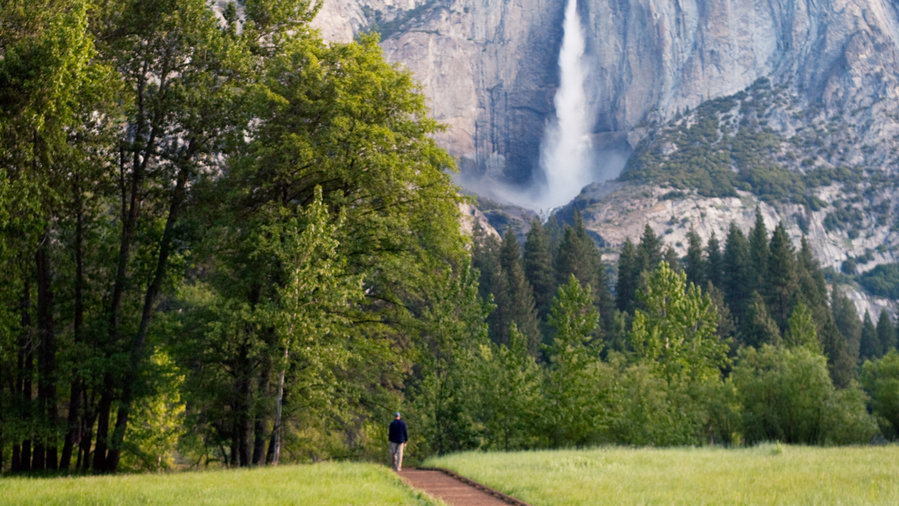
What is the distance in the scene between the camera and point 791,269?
90750 mm

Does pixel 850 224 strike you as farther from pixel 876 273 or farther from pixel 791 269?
pixel 791 269

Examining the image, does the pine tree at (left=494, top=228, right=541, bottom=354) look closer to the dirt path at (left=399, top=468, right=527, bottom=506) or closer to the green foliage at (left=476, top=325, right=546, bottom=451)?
the green foliage at (left=476, top=325, right=546, bottom=451)

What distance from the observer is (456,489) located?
15.8 meters

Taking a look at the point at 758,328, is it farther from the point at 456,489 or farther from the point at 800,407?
the point at 456,489

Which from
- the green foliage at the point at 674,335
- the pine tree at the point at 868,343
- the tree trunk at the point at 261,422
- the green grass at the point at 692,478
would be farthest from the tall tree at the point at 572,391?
the pine tree at the point at 868,343

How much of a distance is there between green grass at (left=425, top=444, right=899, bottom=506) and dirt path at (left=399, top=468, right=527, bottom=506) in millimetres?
321

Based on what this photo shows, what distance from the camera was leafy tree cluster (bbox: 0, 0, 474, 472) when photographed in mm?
22891

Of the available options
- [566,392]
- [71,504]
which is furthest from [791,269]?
[71,504]

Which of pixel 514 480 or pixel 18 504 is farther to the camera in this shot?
pixel 514 480

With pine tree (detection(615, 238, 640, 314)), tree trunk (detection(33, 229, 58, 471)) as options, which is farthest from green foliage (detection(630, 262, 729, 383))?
tree trunk (detection(33, 229, 58, 471))

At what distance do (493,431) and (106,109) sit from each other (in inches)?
906

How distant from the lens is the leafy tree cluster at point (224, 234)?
22.9m

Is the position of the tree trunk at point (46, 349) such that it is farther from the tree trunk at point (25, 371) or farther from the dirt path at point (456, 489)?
the dirt path at point (456, 489)

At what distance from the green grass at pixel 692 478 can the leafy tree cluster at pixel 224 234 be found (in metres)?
6.48
